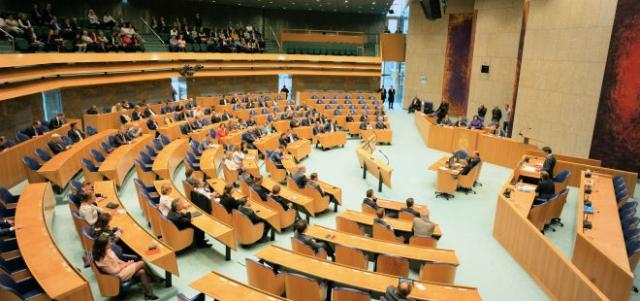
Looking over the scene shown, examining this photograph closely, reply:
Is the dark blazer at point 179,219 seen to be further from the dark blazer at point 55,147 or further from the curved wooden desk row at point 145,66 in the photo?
the curved wooden desk row at point 145,66

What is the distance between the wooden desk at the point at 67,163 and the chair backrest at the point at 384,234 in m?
6.62

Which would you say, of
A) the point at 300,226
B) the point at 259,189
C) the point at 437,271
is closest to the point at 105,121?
the point at 259,189

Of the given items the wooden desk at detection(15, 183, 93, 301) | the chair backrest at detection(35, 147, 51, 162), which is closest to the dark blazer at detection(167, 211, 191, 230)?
the wooden desk at detection(15, 183, 93, 301)

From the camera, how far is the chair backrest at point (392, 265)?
5.80 meters

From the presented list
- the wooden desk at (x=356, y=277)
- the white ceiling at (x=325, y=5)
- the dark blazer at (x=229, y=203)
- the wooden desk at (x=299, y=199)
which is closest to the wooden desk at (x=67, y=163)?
the dark blazer at (x=229, y=203)

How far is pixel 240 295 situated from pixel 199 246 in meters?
2.67

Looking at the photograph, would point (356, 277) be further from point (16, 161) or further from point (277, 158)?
point (16, 161)

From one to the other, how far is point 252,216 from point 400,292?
3.40 m

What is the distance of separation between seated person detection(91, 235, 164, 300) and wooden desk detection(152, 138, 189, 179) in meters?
4.02

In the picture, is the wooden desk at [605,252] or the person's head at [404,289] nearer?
the person's head at [404,289]

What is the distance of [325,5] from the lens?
2528 cm

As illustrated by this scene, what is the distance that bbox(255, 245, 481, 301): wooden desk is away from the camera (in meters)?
4.96

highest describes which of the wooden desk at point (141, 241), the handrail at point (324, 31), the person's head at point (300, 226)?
the handrail at point (324, 31)

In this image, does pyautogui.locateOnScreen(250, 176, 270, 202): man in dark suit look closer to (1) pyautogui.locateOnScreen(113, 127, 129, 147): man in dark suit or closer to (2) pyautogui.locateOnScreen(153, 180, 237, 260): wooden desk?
(2) pyautogui.locateOnScreen(153, 180, 237, 260): wooden desk
